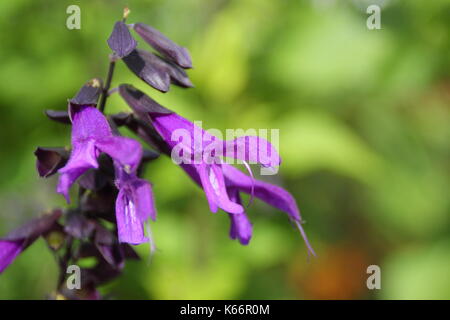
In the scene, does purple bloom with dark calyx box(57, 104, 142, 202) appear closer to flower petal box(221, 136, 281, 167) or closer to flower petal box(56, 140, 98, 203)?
flower petal box(56, 140, 98, 203)

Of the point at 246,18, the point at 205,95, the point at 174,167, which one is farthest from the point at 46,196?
the point at 246,18

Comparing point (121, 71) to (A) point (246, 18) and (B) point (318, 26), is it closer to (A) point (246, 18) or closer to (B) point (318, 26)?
(A) point (246, 18)

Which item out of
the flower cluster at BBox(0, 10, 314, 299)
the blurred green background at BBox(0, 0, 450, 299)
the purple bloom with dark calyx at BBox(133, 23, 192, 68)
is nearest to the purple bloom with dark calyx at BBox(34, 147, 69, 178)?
the flower cluster at BBox(0, 10, 314, 299)

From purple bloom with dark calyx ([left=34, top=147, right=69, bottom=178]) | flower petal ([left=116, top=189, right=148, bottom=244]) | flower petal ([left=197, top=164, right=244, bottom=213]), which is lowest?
flower petal ([left=116, top=189, right=148, bottom=244])

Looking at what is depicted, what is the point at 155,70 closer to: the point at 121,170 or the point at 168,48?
the point at 168,48

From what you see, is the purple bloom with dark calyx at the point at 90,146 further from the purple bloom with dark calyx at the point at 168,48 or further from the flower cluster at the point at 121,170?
the purple bloom with dark calyx at the point at 168,48

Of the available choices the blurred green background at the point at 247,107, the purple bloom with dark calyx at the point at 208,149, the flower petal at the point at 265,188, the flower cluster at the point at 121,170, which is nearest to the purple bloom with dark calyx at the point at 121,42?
the flower cluster at the point at 121,170
